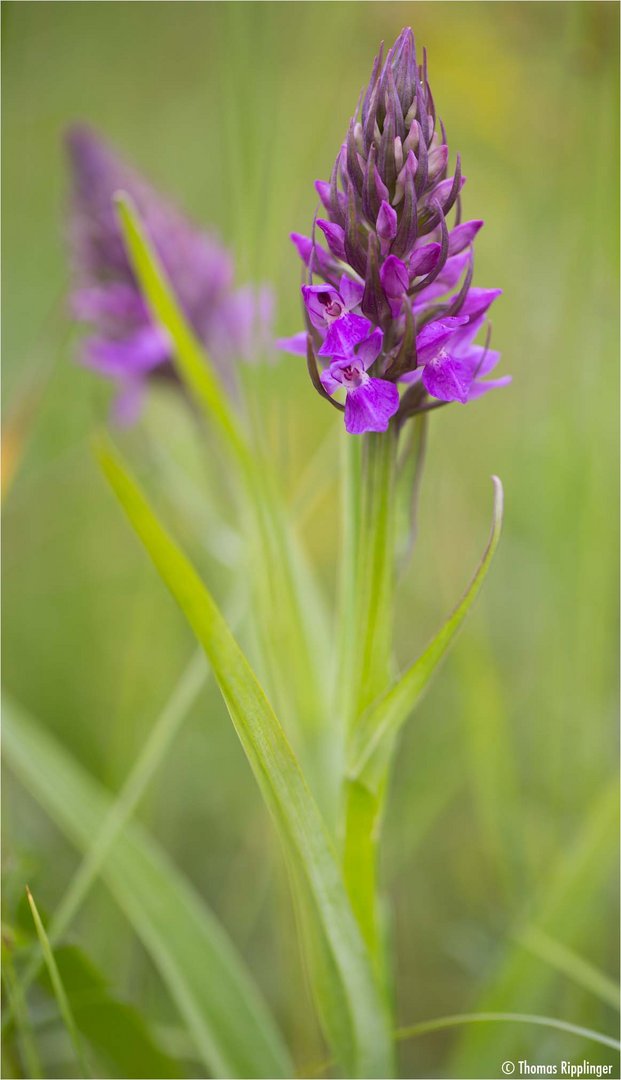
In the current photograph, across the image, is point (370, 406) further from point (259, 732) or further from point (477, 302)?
point (259, 732)

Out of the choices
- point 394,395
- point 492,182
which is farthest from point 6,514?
point 394,395

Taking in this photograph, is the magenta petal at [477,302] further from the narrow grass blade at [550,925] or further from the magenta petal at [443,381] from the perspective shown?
the narrow grass blade at [550,925]

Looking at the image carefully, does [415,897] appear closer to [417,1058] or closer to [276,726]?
[417,1058]

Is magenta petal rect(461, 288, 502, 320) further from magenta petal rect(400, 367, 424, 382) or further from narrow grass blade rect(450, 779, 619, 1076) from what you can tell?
narrow grass blade rect(450, 779, 619, 1076)

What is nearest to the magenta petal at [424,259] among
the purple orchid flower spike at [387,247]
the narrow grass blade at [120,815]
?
the purple orchid flower spike at [387,247]

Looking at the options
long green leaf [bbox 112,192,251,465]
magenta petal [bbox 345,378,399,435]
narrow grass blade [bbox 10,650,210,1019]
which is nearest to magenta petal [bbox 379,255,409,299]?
magenta petal [bbox 345,378,399,435]
